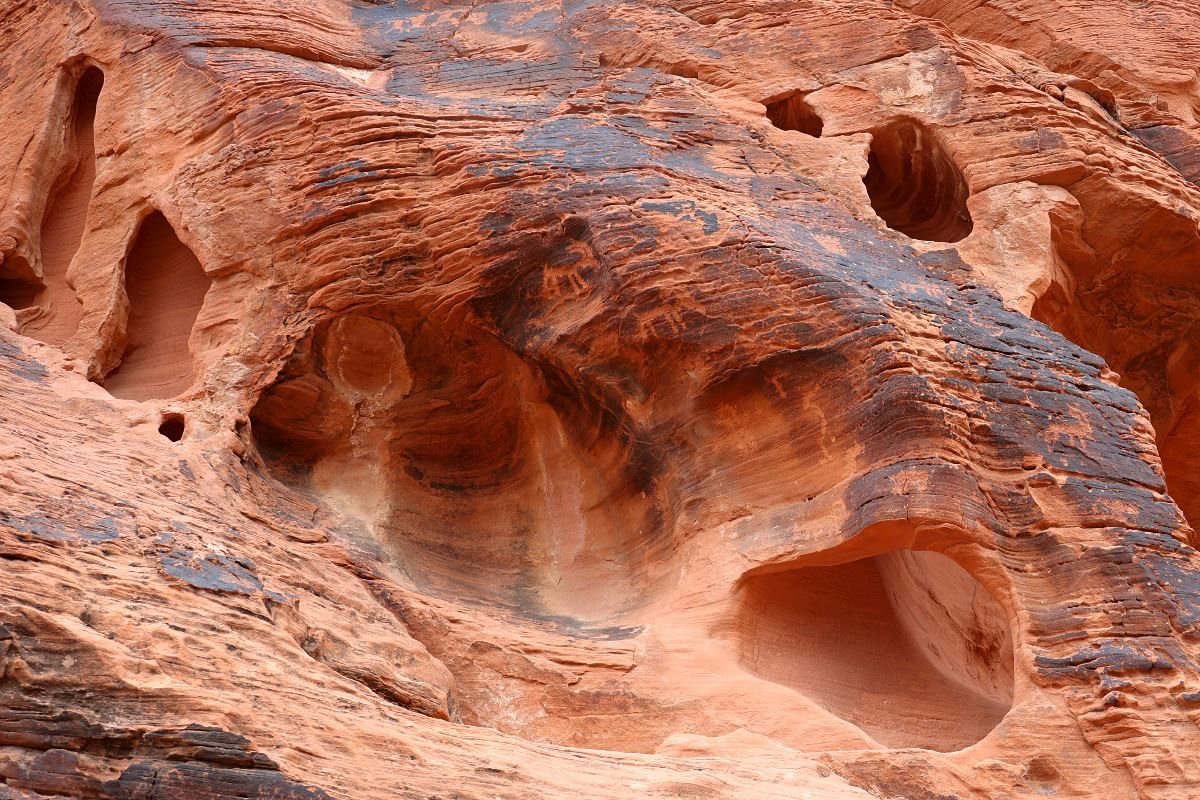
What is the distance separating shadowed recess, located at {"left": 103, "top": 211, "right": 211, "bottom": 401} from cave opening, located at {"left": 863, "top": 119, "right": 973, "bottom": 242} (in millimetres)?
4859

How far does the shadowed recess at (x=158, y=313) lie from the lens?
776cm

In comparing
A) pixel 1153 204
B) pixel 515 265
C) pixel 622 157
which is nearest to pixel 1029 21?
pixel 1153 204

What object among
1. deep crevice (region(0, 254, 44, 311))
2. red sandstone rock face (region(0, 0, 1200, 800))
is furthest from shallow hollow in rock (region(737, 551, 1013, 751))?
deep crevice (region(0, 254, 44, 311))

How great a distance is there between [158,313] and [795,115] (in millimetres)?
4886

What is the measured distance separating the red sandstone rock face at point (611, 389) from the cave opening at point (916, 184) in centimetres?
4

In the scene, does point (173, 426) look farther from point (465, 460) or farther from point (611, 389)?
point (611, 389)

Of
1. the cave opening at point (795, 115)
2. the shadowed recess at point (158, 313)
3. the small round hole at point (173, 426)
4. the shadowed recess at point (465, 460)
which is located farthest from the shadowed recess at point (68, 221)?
the cave opening at point (795, 115)

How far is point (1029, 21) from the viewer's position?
11.7 m

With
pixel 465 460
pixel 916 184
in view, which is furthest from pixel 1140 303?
pixel 465 460

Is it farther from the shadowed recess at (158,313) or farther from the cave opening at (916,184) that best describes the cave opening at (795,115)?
the shadowed recess at (158,313)

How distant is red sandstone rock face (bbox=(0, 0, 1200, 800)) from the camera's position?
18.7 feet

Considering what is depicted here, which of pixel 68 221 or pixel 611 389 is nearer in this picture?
pixel 611 389

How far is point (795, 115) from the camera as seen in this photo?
9.45 m

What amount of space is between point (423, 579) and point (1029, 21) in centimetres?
824
